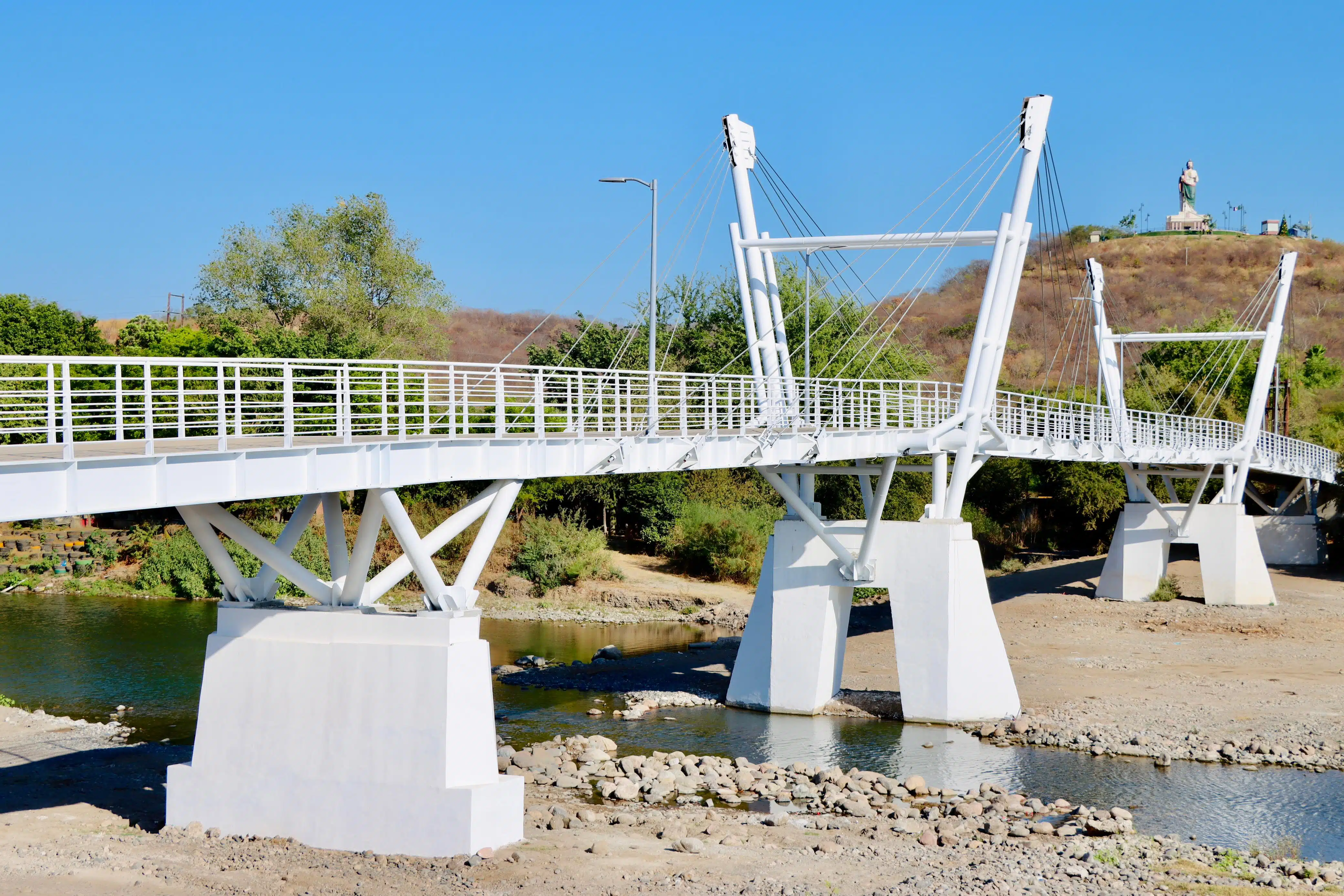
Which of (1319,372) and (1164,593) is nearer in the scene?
(1164,593)

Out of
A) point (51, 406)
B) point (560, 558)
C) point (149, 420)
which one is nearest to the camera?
point (51, 406)

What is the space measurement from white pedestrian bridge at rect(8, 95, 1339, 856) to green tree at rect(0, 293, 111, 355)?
3252cm

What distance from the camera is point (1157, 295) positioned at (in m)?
130

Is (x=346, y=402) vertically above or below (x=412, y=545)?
above

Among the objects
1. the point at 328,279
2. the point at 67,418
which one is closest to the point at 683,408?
the point at 67,418

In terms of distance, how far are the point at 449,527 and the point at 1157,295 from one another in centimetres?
12271

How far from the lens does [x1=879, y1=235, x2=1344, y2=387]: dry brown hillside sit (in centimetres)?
11412

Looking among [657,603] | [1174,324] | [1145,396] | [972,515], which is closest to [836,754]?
[657,603]

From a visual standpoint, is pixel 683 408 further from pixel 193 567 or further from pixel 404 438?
pixel 193 567

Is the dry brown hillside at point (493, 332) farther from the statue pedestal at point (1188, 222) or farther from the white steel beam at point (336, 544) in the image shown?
the white steel beam at point (336, 544)

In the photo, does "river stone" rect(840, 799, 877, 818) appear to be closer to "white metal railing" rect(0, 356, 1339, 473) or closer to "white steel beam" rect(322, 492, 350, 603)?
"white metal railing" rect(0, 356, 1339, 473)

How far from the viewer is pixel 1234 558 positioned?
47438 millimetres

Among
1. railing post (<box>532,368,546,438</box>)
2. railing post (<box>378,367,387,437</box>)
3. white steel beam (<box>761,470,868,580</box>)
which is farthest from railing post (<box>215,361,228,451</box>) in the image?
white steel beam (<box>761,470,868,580</box>)

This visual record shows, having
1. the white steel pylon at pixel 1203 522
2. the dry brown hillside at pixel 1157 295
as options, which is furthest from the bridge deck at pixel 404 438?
the dry brown hillside at pixel 1157 295
